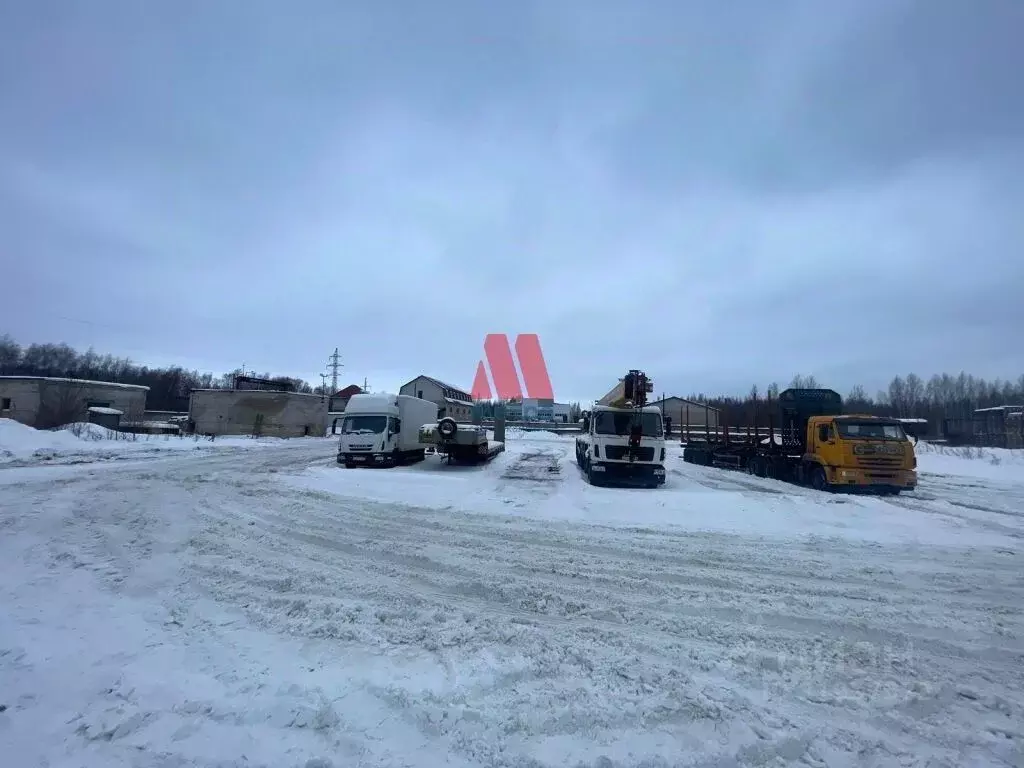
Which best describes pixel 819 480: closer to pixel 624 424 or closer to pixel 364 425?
pixel 624 424

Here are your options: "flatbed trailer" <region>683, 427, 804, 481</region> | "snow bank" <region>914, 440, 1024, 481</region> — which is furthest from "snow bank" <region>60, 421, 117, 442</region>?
"snow bank" <region>914, 440, 1024, 481</region>

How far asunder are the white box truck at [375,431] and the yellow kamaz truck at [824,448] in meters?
16.0

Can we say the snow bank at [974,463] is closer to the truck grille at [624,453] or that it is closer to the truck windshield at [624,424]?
the truck windshield at [624,424]

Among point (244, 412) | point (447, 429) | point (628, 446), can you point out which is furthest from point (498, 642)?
point (244, 412)

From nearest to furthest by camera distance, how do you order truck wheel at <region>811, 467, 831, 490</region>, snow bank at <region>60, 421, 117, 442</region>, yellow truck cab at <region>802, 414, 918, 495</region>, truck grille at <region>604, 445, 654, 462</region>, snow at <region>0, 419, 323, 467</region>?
yellow truck cab at <region>802, 414, 918, 495</region> → truck wheel at <region>811, 467, 831, 490</region> → truck grille at <region>604, 445, 654, 462</region> → snow at <region>0, 419, 323, 467</region> → snow bank at <region>60, 421, 117, 442</region>

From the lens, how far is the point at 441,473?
20.9 meters

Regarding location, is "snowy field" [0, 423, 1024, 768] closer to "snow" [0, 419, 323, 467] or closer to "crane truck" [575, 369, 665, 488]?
"crane truck" [575, 369, 665, 488]

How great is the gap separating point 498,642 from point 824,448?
16.6m

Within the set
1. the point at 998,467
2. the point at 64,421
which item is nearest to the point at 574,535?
the point at 998,467

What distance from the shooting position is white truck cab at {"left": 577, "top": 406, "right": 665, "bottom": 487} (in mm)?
17688

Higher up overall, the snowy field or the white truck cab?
the white truck cab

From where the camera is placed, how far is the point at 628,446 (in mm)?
17734

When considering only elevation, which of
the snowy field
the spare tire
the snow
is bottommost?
the snowy field

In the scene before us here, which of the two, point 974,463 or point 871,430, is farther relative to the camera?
point 974,463
